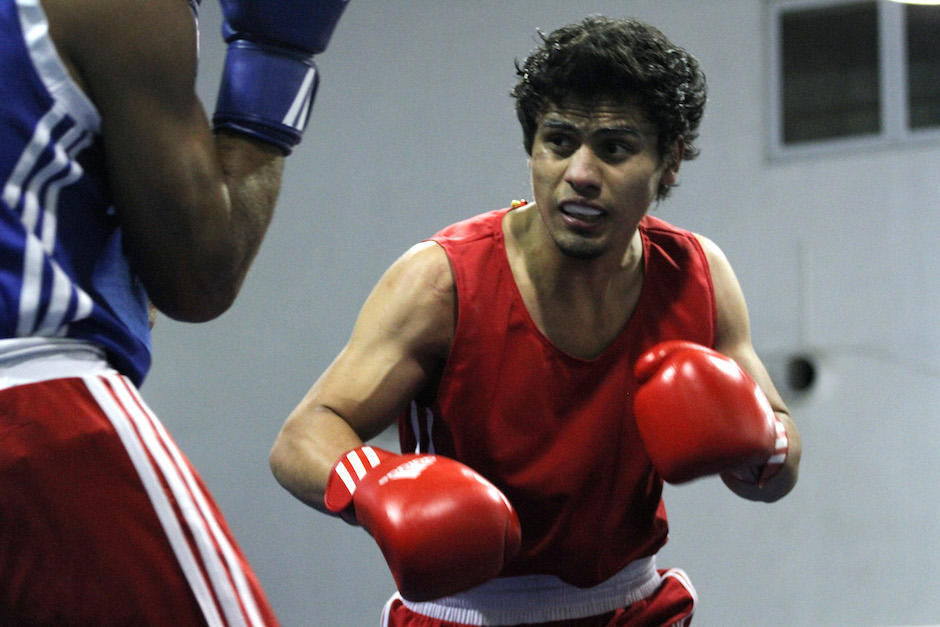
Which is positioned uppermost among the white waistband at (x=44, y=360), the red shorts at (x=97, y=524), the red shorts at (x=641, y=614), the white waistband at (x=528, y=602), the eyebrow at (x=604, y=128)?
the eyebrow at (x=604, y=128)

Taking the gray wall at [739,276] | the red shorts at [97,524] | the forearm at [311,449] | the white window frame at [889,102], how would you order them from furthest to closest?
the white window frame at [889,102], the gray wall at [739,276], the forearm at [311,449], the red shorts at [97,524]

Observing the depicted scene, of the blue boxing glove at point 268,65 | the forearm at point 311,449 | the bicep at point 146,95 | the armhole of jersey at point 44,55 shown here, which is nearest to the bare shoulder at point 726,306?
the forearm at point 311,449

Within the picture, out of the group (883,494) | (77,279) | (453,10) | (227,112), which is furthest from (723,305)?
(453,10)

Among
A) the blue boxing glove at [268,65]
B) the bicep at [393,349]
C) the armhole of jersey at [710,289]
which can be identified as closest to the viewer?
the blue boxing glove at [268,65]

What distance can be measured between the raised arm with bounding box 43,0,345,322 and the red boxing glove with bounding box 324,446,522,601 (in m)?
0.37

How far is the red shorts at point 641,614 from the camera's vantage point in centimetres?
174

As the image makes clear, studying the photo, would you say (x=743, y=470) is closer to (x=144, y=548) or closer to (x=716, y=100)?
(x=144, y=548)

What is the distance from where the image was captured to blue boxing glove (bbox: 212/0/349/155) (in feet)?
3.40

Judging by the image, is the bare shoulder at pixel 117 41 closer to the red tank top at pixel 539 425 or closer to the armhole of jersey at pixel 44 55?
the armhole of jersey at pixel 44 55

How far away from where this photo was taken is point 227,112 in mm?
1037

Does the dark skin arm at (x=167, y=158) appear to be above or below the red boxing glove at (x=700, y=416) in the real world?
above

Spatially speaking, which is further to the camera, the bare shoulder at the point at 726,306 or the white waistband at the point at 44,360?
the bare shoulder at the point at 726,306

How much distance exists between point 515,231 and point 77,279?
1.01 m

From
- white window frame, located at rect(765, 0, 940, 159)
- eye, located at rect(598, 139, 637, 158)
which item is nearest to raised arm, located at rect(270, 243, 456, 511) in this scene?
eye, located at rect(598, 139, 637, 158)
